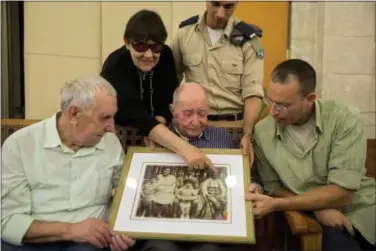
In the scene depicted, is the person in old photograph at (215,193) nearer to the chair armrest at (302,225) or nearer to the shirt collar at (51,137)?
the chair armrest at (302,225)

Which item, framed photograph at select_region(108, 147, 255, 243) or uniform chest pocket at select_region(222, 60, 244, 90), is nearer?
framed photograph at select_region(108, 147, 255, 243)

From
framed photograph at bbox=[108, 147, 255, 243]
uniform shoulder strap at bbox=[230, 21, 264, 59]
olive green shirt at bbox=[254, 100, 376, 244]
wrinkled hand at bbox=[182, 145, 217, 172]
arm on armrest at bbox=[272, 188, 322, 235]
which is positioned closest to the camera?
framed photograph at bbox=[108, 147, 255, 243]

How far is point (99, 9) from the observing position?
4113mm

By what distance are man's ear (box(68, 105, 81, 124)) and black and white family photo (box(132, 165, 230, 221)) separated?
399 millimetres

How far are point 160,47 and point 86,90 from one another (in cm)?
49

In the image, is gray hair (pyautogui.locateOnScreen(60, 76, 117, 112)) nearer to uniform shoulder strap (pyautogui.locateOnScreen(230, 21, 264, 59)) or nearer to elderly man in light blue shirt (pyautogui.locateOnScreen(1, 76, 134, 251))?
elderly man in light blue shirt (pyautogui.locateOnScreen(1, 76, 134, 251))

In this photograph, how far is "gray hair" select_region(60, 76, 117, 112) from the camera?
1773 millimetres

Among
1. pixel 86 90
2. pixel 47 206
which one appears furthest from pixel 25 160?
pixel 86 90

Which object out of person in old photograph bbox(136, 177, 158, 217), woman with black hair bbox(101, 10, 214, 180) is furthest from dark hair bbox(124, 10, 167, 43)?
person in old photograph bbox(136, 177, 158, 217)

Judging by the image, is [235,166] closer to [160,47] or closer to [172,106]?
[172,106]

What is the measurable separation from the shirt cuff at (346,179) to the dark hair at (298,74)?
1.31 ft

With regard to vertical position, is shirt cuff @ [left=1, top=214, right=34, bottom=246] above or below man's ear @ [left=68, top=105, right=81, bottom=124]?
below

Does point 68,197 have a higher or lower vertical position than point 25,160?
lower

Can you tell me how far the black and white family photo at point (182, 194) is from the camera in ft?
5.84
